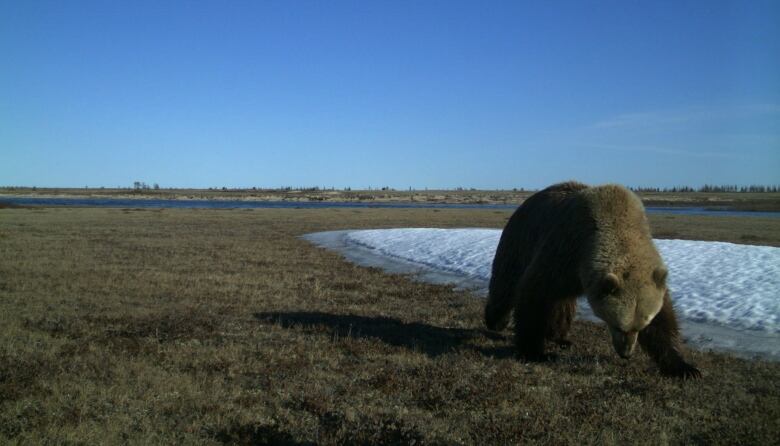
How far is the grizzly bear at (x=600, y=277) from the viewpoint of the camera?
21.7 feet

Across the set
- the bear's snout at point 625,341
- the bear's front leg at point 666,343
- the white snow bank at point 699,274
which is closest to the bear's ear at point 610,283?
the bear's snout at point 625,341

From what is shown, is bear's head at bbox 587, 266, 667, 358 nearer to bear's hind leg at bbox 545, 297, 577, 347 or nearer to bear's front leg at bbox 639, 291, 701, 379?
bear's front leg at bbox 639, 291, 701, 379

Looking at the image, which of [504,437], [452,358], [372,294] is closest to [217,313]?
[372,294]

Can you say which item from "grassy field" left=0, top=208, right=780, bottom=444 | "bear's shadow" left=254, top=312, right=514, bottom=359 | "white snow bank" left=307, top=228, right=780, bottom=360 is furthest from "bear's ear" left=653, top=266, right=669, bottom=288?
"white snow bank" left=307, top=228, right=780, bottom=360

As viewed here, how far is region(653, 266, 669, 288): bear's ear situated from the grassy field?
54.7 inches

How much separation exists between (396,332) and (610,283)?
4696mm

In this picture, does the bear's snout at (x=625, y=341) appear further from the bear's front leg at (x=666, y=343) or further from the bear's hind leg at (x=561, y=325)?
the bear's hind leg at (x=561, y=325)

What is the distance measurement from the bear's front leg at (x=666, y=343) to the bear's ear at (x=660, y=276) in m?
0.68

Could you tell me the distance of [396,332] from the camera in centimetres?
1020

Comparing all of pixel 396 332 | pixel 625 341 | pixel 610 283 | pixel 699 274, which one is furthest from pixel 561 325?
pixel 699 274

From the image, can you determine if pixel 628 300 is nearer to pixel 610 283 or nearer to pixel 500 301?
pixel 610 283

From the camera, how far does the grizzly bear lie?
6.61 m

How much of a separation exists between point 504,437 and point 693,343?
19.2 feet

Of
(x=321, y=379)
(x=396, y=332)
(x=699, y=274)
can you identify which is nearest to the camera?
(x=321, y=379)
